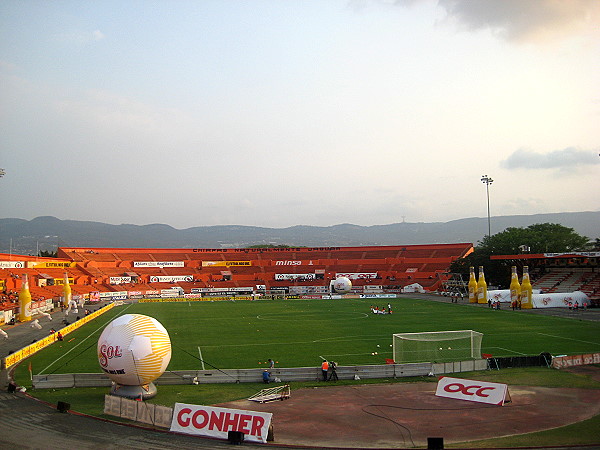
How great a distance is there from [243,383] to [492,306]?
161 ft

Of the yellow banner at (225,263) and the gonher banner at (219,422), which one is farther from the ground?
the yellow banner at (225,263)

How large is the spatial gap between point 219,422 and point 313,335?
83.4 feet

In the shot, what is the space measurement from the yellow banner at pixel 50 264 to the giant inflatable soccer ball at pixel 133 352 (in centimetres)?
8131

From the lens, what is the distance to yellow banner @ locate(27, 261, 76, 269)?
94225 millimetres

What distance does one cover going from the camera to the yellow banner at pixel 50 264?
3710 inches

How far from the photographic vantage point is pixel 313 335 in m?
43.7

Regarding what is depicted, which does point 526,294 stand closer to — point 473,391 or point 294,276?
point 473,391

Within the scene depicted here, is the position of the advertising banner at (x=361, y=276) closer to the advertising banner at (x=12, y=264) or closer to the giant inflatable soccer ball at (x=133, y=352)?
the advertising banner at (x=12, y=264)

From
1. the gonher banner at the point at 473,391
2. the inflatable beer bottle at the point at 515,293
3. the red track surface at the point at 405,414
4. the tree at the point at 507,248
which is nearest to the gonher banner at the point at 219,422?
the red track surface at the point at 405,414

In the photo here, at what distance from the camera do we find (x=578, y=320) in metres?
50.5

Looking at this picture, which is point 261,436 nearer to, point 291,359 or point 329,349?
point 291,359

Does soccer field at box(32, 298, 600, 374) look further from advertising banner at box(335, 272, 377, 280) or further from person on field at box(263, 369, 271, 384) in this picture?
advertising banner at box(335, 272, 377, 280)

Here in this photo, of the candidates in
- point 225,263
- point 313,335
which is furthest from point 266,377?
point 225,263

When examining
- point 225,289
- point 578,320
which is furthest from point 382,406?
point 225,289
